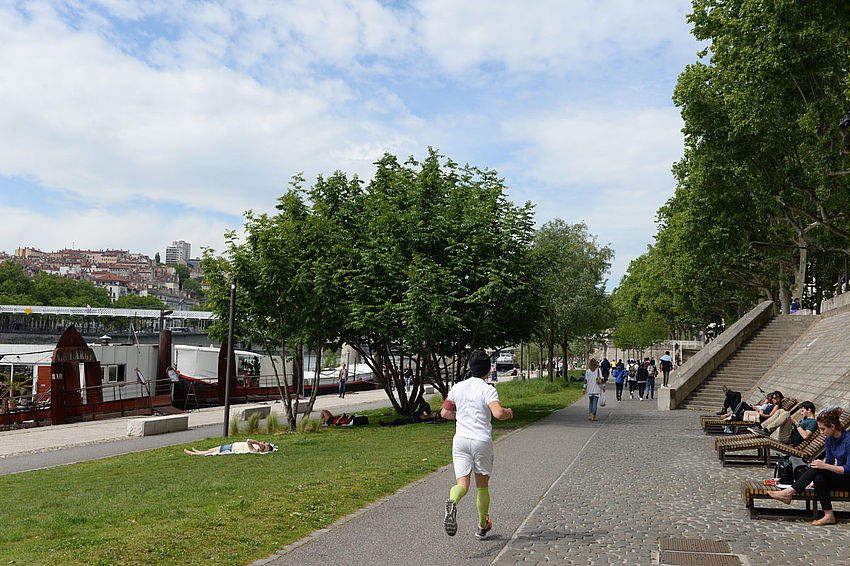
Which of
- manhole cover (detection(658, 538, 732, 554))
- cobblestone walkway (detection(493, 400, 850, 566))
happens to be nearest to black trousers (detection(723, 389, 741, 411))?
cobblestone walkway (detection(493, 400, 850, 566))

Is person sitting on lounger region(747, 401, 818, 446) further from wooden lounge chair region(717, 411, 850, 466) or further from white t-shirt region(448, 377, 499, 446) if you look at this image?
white t-shirt region(448, 377, 499, 446)

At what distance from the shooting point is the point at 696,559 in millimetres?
6508

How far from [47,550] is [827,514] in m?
7.83

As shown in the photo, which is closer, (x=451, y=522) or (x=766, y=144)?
(x=451, y=522)

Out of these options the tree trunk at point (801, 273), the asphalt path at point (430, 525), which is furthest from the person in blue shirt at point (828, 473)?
the tree trunk at point (801, 273)

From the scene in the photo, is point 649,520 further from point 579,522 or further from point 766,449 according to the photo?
point 766,449

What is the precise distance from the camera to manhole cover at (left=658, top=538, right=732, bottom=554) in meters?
6.86

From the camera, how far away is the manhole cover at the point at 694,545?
6.86 meters

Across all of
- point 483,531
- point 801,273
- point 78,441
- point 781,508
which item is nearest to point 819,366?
point 801,273

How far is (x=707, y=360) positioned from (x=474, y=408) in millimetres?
24676

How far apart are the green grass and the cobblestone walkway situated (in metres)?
2.29

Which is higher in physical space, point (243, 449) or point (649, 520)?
point (649, 520)

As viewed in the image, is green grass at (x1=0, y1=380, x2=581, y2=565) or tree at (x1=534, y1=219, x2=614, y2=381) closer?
green grass at (x1=0, y1=380, x2=581, y2=565)

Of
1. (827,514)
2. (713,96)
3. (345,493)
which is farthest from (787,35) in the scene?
(345,493)
